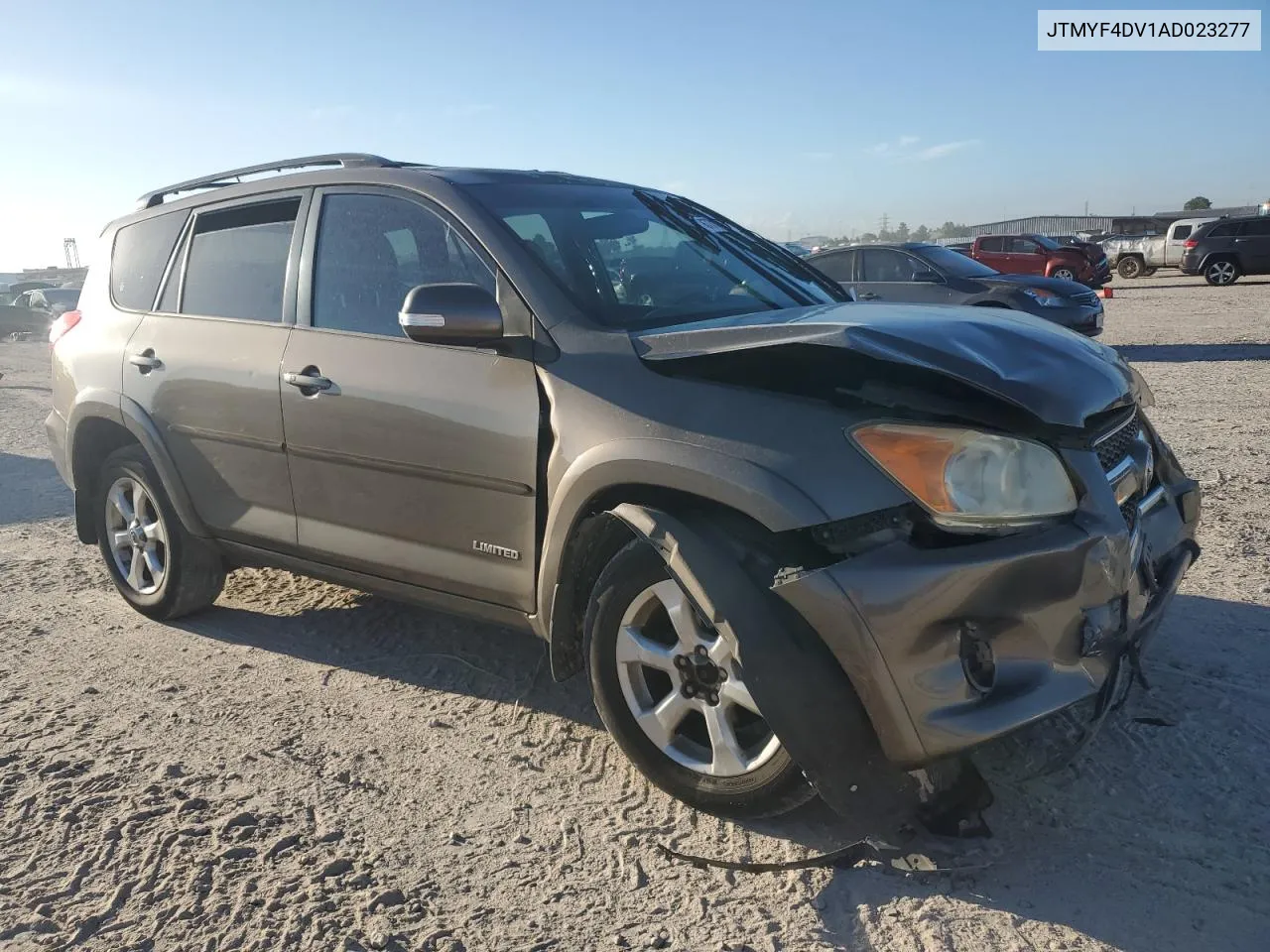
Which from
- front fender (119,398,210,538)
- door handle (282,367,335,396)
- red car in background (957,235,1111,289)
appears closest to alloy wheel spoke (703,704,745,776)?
door handle (282,367,335,396)

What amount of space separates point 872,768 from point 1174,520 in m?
1.36

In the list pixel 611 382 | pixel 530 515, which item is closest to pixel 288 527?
pixel 530 515

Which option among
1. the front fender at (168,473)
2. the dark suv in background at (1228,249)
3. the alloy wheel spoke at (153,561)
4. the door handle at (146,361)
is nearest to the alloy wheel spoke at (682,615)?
the front fender at (168,473)

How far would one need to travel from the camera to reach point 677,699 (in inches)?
115

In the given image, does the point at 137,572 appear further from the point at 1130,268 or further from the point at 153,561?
the point at 1130,268

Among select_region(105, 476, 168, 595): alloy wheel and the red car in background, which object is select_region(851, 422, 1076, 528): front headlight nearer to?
select_region(105, 476, 168, 595): alloy wheel

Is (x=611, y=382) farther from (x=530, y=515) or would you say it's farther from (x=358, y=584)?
(x=358, y=584)

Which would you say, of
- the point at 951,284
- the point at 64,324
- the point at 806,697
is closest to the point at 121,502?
the point at 64,324

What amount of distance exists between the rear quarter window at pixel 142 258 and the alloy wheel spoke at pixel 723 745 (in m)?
3.25

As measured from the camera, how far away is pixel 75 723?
12.0ft

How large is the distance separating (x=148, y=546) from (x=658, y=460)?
117 inches

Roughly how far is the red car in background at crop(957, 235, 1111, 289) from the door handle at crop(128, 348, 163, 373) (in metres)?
23.0

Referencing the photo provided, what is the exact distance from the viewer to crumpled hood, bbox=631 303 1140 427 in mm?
2566

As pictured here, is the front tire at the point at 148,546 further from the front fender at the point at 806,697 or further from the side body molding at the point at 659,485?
the front fender at the point at 806,697
